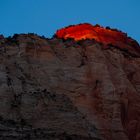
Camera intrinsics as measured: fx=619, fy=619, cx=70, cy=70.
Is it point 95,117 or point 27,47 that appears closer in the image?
point 95,117

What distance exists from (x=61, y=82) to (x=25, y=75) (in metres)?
3.25

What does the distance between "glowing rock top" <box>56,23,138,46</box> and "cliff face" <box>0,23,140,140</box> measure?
4.35 m

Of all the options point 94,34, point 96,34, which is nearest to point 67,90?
point 94,34

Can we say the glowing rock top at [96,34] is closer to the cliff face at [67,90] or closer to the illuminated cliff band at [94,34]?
the illuminated cliff band at [94,34]

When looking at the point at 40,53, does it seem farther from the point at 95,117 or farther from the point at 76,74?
the point at 95,117

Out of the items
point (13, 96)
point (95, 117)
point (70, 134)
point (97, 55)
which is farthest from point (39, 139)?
point (97, 55)

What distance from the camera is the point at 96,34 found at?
6781 cm

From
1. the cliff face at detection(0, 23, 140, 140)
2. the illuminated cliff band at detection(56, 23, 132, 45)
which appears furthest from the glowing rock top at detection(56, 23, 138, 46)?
the cliff face at detection(0, 23, 140, 140)

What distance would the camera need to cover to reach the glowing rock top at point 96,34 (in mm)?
67125

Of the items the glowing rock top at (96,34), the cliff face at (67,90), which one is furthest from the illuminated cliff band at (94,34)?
the cliff face at (67,90)

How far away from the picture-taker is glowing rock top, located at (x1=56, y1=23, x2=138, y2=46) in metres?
67.1

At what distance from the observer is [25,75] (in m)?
51.8

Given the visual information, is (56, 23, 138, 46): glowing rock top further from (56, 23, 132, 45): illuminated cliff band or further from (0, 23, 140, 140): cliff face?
(0, 23, 140, 140): cliff face

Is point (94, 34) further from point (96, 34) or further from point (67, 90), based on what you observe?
point (67, 90)
